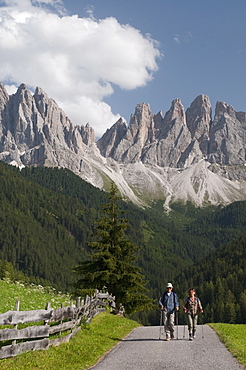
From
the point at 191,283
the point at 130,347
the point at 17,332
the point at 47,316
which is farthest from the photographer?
the point at 191,283

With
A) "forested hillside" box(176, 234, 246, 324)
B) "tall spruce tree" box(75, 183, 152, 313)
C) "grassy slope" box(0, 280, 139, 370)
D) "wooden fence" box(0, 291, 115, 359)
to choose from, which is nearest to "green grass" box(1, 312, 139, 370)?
"grassy slope" box(0, 280, 139, 370)

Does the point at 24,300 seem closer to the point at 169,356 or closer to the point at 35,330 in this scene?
the point at 35,330

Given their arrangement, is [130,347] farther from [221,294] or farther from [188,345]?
[221,294]

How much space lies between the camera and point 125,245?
37188 mm

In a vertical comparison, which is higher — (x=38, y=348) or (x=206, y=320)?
(x=38, y=348)

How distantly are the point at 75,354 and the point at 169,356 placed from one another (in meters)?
4.31

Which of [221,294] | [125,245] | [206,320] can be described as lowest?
[206,320]

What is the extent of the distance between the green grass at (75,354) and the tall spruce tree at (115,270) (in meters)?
10.6

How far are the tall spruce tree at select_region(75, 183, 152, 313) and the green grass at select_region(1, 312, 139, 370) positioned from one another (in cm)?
1064

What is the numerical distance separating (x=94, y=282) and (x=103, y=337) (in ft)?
48.4

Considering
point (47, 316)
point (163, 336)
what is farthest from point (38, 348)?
point (163, 336)

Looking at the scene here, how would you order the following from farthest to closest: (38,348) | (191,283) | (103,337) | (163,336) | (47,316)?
(191,283) < (163,336) < (103,337) < (47,316) < (38,348)

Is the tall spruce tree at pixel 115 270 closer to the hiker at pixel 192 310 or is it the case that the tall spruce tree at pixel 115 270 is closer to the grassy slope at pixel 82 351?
the grassy slope at pixel 82 351

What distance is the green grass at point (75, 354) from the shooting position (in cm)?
1301
